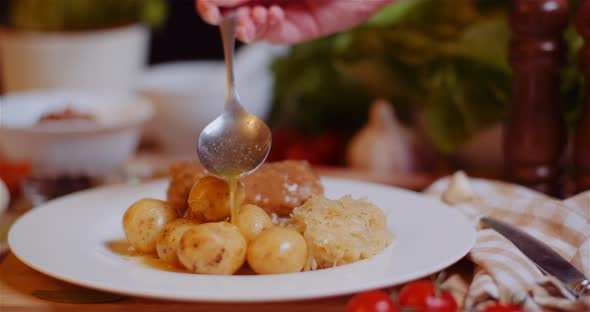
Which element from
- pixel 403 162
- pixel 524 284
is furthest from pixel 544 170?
pixel 524 284

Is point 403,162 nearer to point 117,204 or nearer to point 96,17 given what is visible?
point 117,204

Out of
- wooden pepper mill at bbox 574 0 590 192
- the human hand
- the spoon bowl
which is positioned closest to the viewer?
the spoon bowl

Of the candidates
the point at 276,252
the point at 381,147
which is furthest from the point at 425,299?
the point at 381,147

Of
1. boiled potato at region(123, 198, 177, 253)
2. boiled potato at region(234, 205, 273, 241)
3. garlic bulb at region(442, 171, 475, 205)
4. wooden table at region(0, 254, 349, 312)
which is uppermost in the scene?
boiled potato at region(234, 205, 273, 241)

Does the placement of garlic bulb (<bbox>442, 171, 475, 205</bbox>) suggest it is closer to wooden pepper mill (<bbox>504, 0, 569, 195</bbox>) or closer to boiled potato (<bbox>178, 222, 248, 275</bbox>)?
wooden pepper mill (<bbox>504, 0, 569, 195</bbox>)

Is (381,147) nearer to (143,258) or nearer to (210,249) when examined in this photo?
(143,258)

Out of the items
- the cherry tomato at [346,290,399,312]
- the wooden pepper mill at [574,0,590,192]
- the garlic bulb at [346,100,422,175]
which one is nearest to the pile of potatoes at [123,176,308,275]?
the cherry tomato at [346,290,399,312]

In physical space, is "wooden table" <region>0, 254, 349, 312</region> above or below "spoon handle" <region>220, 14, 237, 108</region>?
below
